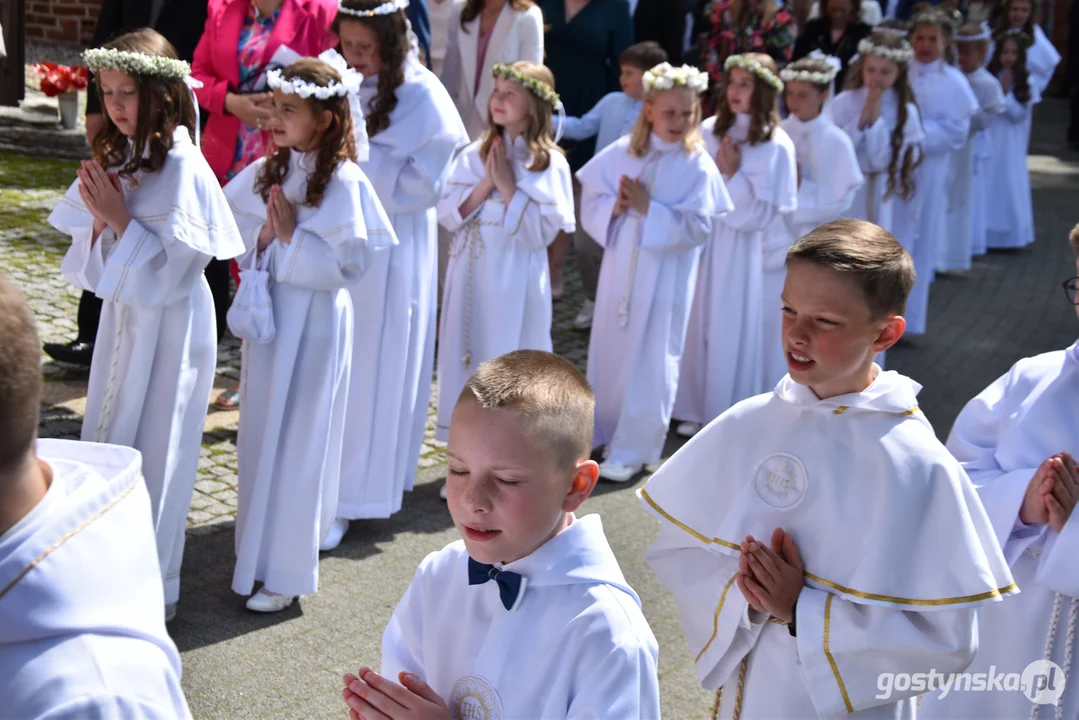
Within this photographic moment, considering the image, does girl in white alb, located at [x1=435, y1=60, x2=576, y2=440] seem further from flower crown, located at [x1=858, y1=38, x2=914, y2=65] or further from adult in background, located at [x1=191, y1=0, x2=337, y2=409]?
flower crown, located at [x1=858, y1=38, x2=914, y2=65]

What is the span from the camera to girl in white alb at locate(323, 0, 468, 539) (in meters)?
5.85

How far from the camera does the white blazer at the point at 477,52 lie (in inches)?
326

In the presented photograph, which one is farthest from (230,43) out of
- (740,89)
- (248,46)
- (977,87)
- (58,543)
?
(977,87)

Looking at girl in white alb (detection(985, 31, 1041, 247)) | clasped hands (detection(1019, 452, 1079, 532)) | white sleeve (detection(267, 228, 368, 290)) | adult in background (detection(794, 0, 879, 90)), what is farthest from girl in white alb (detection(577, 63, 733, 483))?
girl in white alb (detection(985, 31, 1041, 247))

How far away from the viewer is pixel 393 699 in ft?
7.99

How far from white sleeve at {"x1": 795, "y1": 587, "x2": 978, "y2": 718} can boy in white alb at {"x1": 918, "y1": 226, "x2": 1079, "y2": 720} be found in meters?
0.70

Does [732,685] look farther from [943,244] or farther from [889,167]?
[943,244]

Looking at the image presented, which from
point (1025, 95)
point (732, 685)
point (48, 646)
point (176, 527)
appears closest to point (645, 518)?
point (176, 527)

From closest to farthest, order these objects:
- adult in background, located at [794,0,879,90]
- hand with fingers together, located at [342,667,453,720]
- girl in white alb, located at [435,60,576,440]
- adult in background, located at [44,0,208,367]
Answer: hand with fingers together, located at [342,667,453,720] < girl in white alb, located at [435,60,576,440] < adult in background, located at [44,0,208,367] < adult in background, located at [794,0,879,90]

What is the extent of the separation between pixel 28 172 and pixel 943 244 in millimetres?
8128

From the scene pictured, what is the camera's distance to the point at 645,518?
6367 mm

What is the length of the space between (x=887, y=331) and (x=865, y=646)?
0.70 meters

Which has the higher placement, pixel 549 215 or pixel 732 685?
pixel 549 215

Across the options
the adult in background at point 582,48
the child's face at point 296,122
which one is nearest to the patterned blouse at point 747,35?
the adult in background at point 582,48
